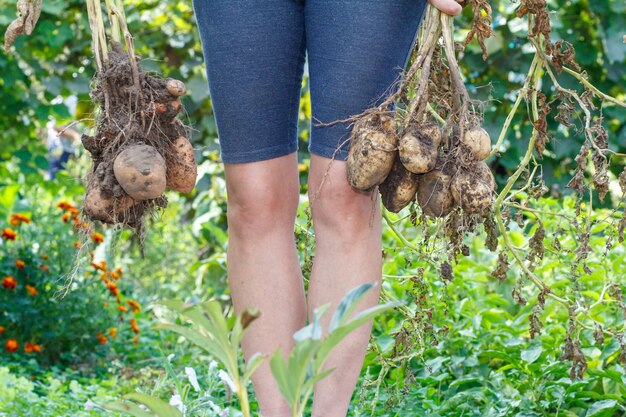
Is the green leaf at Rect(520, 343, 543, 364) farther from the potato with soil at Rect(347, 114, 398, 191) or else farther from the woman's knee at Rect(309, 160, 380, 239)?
the potato with soil at Rect(347, 114, 398, 191)

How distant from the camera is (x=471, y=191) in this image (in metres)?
1.66

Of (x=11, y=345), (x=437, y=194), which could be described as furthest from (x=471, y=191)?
(x=11, y=345)

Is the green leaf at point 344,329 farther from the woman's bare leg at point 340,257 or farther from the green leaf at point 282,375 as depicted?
the woman's bare leg at point 340,257

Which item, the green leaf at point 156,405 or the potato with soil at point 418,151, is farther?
the potato with soil at point 418,151

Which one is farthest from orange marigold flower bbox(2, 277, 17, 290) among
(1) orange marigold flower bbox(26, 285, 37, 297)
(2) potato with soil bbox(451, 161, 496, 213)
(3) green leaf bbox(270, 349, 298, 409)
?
(3) green leaf bbox(270, 349, 298, 409)

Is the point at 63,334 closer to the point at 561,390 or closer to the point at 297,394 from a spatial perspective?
the point at 561,390

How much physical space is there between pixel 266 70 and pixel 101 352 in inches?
74.5

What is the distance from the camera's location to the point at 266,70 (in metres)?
1.82

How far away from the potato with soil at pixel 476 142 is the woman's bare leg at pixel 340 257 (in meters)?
0.21

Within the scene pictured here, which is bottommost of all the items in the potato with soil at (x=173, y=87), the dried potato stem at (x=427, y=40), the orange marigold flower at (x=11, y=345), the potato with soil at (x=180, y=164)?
the orange marigold flower at (x=11, y=345)

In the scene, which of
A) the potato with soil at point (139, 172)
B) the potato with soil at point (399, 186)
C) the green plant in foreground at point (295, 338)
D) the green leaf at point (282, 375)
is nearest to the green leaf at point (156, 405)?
the green plant in foreground at point (295, 338)

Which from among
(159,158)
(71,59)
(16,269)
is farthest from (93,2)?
(71,59)

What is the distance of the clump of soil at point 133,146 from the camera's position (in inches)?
67.0

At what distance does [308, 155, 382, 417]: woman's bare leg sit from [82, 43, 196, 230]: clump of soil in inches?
11.3
